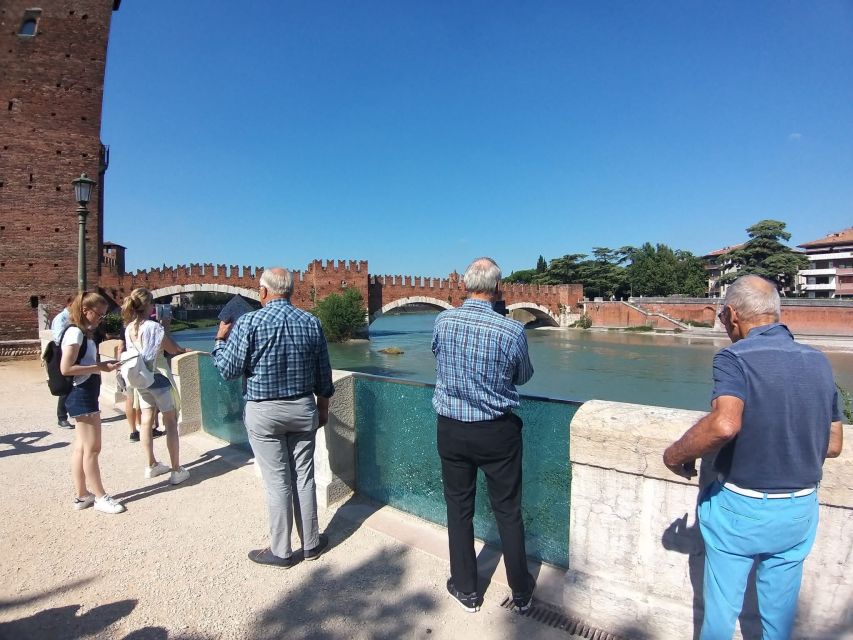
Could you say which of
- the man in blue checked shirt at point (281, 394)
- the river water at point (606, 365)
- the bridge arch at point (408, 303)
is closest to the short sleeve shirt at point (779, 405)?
the man in blue checked shirt at point (281, 394)

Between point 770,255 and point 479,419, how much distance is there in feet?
144

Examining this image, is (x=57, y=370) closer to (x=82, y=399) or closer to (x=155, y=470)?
(x=82, y=399)

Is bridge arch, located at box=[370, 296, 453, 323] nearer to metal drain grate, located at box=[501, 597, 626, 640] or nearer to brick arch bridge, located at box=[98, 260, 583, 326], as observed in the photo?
brick arch bridge, located at box=[98, 260, 583, 326]

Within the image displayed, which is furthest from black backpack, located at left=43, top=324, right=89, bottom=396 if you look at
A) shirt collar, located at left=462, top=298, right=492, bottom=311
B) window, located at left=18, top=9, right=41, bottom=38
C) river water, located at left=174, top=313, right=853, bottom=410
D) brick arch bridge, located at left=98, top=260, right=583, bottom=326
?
brick arch bridge, located at left=98, top=260, right=583, bottom=326

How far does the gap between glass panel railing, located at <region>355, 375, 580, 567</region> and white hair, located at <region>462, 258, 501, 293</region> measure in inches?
23.5

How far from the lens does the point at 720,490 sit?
143cm

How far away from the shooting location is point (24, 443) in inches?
169

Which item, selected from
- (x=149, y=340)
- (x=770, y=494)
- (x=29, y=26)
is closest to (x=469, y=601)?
(x=770, y=494)

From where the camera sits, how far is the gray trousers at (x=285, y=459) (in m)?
2.25

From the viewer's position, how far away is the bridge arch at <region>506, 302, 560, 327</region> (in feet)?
143

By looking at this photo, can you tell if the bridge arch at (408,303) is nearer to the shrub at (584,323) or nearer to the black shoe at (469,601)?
the shrub at (584,323)

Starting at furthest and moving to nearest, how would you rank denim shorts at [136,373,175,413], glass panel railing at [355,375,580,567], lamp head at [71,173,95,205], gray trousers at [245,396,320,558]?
lamp head at [71,173,95,205] < denim shorts at [136,373,175,413] < gray trousers at [245,396,320,558] < glass panel railing at [355,375,580,567]

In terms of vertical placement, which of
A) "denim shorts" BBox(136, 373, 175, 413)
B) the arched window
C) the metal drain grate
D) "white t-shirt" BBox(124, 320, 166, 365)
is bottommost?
the metal drain grate

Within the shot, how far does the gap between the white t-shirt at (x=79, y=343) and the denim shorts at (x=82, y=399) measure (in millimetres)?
30
